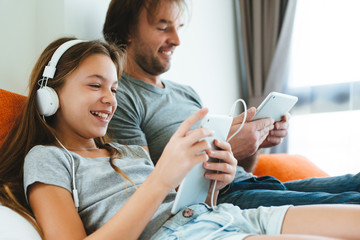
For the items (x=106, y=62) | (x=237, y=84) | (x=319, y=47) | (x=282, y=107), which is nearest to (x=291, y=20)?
(x=319, y=47)

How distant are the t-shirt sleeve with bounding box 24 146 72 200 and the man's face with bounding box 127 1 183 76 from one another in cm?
75

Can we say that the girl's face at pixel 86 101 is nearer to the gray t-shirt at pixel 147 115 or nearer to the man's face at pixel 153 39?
the gray t-shirt at pixel 147 115

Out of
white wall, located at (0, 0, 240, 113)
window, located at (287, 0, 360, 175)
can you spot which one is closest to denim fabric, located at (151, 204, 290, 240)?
white wall, located at (0, 0, 240, 113)

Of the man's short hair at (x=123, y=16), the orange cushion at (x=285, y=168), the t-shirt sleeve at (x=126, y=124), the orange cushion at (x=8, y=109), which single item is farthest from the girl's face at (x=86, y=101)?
the orange cushion at (x=285, y=168)

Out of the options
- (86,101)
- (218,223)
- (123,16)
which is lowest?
(218,223)

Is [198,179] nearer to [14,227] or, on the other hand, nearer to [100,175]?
[100,175]

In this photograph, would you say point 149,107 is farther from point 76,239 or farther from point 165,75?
point 76,239

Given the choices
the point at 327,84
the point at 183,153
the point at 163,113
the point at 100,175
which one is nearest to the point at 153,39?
the point at 163,113

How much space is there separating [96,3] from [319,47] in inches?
69.0

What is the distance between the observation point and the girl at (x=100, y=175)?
75cm

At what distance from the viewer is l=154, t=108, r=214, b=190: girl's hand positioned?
0.73 m

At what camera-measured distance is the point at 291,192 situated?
3.77 feet

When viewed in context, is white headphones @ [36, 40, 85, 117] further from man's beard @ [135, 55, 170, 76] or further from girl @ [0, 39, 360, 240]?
man's beard @ [135, 55, 170, 76]

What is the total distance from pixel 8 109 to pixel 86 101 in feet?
0.71
